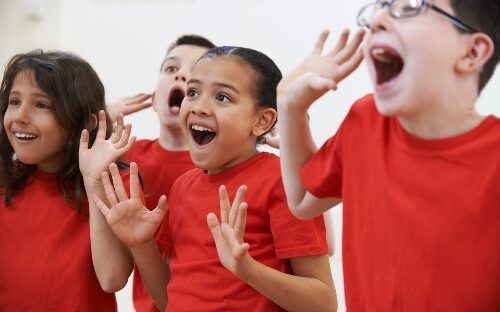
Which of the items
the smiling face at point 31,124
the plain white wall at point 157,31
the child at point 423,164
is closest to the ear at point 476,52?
the child at point 423,164

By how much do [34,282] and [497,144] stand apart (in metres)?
1.02

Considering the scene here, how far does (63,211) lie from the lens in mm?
1479

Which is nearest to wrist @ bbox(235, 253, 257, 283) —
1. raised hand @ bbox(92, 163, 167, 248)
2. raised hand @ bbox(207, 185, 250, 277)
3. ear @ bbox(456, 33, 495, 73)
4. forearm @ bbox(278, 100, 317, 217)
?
raised hand @ bbox(207, 185, 250, 277)

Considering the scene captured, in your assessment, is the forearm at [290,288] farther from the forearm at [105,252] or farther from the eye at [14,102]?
the eye at [14,102]

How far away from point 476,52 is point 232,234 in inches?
19.2

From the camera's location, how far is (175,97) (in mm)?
1898

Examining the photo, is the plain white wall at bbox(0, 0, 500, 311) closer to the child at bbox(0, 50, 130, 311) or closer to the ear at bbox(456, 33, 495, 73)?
the child at bbox(0, 50, 130, 311)

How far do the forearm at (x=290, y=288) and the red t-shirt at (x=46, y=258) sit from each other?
0.48 meters

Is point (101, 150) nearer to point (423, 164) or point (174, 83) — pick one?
point (174, 83)

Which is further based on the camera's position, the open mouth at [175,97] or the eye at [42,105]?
the open mouth at [175,97]

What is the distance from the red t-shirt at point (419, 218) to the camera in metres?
0.83

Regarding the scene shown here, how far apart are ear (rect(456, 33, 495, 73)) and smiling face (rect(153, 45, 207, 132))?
1.07 m

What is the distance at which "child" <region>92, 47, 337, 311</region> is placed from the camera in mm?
1156

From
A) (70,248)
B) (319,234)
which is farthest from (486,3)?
(70,248)
